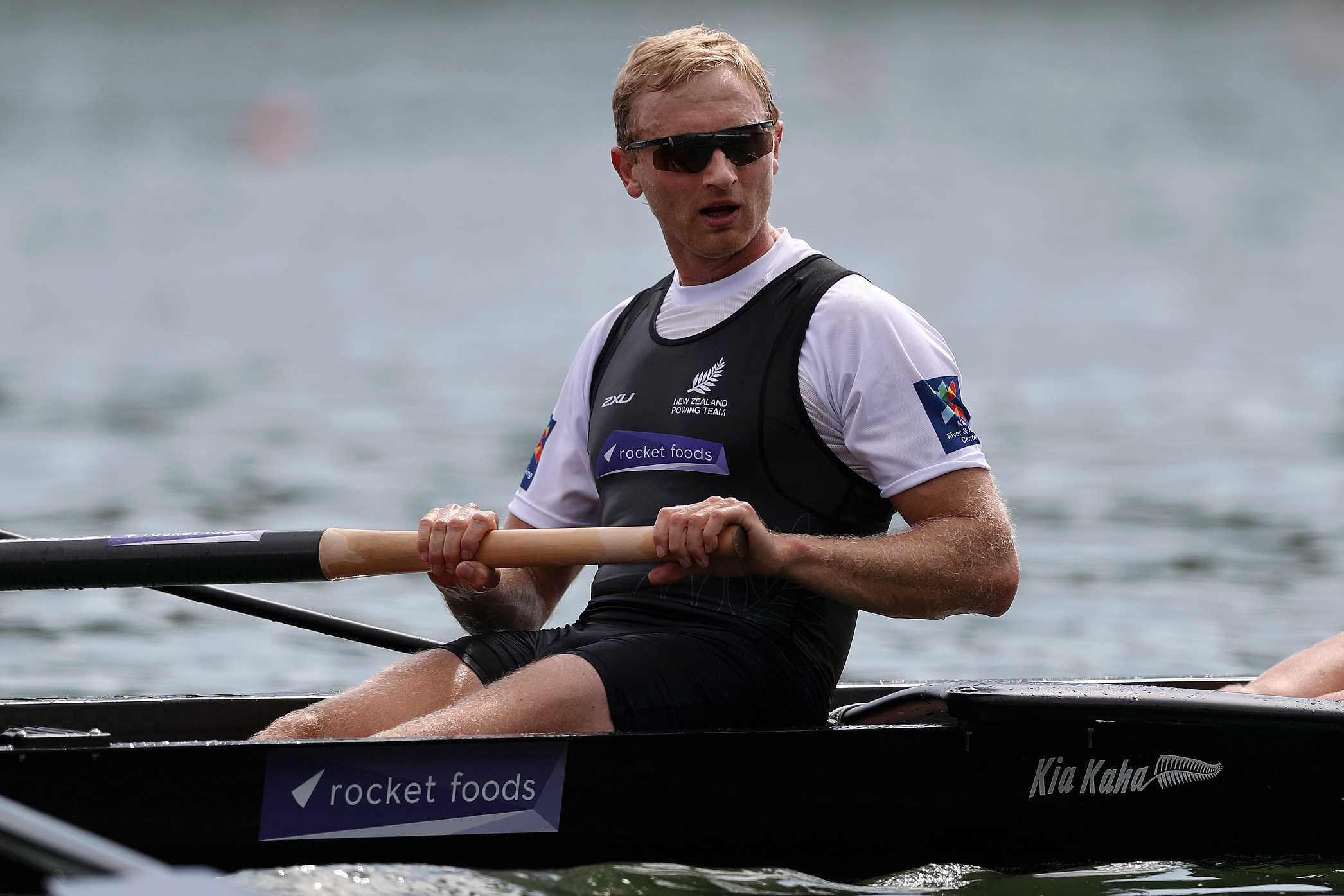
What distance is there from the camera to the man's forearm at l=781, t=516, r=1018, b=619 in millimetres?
3229

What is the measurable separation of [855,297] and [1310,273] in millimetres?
26049

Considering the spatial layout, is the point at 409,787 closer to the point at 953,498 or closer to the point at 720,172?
the point at 953,498

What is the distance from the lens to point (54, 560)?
11.4 feet

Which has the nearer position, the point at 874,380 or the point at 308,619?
the point at 874,380

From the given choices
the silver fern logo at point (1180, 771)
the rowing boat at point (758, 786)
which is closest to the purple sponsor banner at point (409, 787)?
the rowing boat at point (758, 786)

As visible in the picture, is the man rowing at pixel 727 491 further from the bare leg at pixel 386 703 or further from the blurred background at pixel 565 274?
the blurred background at pixel 565 274

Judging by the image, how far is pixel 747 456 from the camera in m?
3.44

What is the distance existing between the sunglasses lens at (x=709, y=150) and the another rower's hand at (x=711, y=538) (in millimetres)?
Answer: 782

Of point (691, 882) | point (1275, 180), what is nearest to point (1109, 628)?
point (691, 882)

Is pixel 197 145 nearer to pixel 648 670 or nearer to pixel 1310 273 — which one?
pixel 1310 273

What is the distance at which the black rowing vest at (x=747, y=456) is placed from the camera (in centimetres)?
342

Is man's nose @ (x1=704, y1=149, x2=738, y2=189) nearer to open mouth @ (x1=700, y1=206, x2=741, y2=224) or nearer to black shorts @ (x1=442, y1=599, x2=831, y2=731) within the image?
open mouth @ (x1=700, y1=206, x2=741, y2=224)

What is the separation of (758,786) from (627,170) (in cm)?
141

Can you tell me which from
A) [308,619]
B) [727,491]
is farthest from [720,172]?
[308,619]
